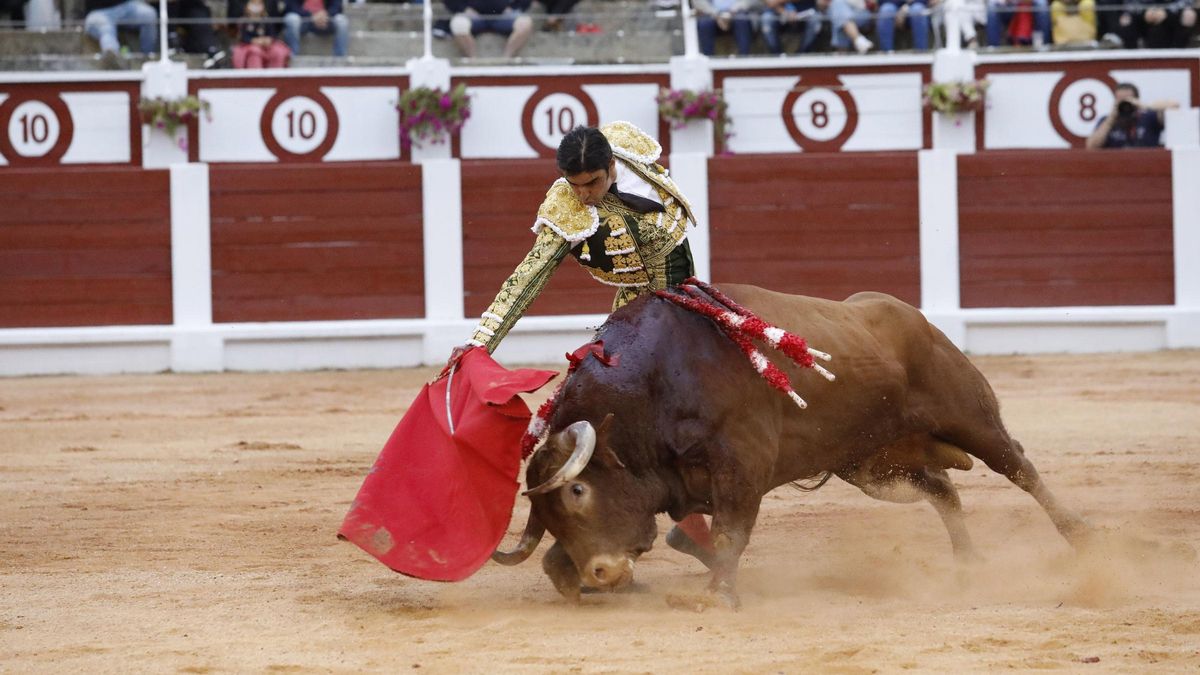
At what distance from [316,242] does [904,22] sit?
14.8 feet

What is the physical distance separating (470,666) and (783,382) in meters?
1.15

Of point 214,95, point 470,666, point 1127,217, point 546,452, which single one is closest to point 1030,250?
point 1127,217

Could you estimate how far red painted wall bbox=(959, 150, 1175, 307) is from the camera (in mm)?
10445

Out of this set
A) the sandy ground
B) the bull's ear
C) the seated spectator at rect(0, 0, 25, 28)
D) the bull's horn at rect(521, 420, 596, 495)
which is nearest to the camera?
the sandy ground

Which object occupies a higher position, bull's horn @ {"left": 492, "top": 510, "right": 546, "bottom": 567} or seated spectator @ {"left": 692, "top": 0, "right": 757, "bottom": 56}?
seated spectator @ {"left": 692, "top": 0, "right": 757, "bottom": 56}

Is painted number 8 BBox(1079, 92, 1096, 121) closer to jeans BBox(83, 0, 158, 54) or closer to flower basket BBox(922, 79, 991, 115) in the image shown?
flower basket BBox(922, 79, 991, 115)

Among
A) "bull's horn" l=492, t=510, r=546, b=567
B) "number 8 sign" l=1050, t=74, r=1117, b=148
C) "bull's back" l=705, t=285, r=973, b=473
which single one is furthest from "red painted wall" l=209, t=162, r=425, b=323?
"bull's horn" l=492, t=510, r=546, b=567

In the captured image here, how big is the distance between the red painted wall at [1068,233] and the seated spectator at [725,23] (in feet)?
5.75

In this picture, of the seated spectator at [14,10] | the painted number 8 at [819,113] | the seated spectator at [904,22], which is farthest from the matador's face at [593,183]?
the seated spectator at [14,10]

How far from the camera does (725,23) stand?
35.0 feet

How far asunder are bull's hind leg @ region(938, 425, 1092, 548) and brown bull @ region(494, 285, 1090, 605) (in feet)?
0.04

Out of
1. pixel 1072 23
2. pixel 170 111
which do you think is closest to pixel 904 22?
pixel 1072 23

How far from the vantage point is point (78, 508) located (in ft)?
17.4

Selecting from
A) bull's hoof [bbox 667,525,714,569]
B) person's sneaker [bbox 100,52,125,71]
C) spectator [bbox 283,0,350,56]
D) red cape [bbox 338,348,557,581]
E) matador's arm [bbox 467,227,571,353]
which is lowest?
bull's hoof [bbox 667,525,714,569]
